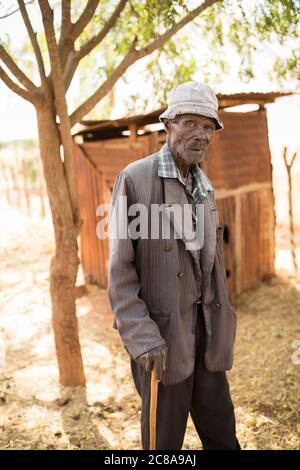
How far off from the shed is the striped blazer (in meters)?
3.33

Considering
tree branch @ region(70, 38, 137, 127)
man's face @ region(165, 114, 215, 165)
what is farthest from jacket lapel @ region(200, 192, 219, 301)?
tree branch @ region(70, 38, 137, 127)

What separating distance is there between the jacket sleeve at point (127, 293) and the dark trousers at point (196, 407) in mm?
305

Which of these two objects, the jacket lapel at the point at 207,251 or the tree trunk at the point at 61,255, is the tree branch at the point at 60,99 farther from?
the jacket lapel at the point at 207,251

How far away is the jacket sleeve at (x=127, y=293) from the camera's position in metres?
2.01

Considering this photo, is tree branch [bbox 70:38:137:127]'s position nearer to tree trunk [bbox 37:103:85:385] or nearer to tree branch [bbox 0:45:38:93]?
tree trunk [bbox 37:103:85:385]

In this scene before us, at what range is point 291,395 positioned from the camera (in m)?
3.91

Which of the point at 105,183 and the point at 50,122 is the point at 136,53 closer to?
the point at 50,122

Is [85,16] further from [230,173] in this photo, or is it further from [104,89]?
[230,173]

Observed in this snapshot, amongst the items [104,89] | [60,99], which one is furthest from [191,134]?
[104,89]

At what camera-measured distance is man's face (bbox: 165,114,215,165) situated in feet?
6.90

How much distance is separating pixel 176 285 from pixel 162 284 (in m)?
0.07

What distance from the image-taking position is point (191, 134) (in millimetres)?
2109

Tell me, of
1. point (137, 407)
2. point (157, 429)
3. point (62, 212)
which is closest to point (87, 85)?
point (62, 212)

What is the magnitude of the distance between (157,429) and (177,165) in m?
1.37
